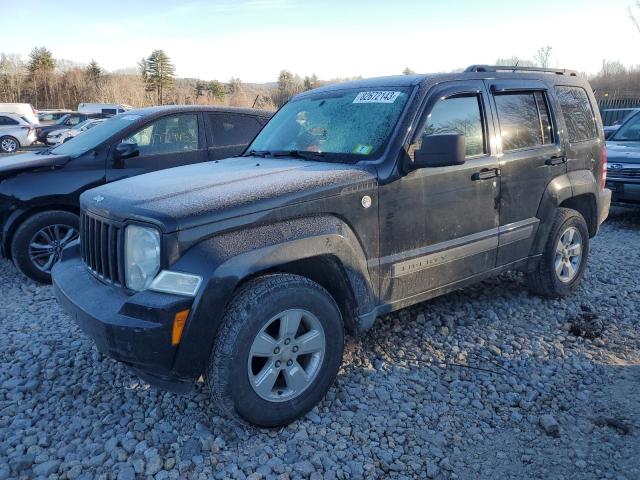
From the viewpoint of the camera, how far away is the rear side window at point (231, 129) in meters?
6.25

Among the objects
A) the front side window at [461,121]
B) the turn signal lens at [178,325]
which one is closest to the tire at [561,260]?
the front side window at [461,121]

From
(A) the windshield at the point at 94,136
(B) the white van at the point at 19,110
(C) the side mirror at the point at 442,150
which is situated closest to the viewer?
(C) the side mirror at the point at 442,150

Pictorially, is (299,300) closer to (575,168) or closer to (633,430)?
(633,430)

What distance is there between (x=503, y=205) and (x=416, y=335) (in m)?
1.22

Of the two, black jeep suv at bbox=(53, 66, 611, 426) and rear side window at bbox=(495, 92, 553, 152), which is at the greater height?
rear side window at bbox=(495, 92, 553, 152)

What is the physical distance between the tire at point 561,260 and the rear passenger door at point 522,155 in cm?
34

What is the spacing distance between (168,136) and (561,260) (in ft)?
14.5

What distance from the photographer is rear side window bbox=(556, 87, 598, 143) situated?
15.2ft

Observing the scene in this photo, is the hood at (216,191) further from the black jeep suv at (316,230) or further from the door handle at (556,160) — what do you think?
the door handle at (556,160)

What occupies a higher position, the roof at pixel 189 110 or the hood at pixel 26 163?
the roof at pixel 189 110

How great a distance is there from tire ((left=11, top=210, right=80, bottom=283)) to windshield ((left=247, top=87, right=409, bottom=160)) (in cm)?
242

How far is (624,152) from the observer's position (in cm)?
801

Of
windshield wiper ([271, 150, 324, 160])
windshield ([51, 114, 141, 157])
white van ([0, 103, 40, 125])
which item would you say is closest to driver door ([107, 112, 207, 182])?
windshield ([51, 114, 141, 157])

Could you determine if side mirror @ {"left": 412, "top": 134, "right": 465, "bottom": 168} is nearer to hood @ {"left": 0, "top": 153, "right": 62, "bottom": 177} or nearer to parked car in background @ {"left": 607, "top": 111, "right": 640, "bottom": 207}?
hood @ {"left": 0, "top": 153, "right": 62, "bottom": 177}
